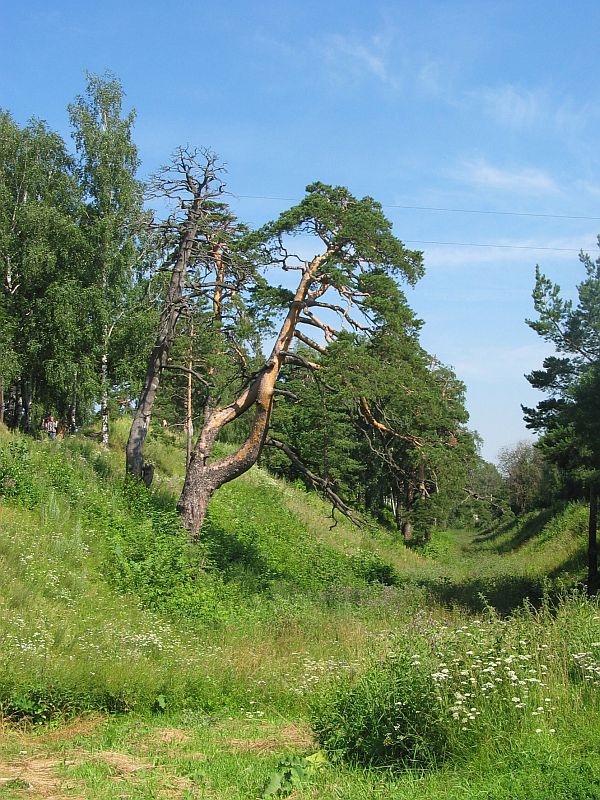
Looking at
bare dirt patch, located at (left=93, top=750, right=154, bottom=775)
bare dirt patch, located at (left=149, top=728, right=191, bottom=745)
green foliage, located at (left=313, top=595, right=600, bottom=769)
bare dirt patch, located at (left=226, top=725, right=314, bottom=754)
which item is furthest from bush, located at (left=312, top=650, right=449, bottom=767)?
bare dirt patch, located at (left=93, top=750, right=154, bottom=775)

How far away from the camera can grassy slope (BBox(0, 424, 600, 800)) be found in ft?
19.6

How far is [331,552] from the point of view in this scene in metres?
24.5

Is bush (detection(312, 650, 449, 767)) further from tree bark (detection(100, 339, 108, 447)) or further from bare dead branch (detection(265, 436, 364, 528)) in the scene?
tree bark (detection(100, 339, 108, 447))

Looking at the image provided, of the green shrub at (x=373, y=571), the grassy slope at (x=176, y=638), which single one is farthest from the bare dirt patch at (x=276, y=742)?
the green shrub at (x=373, y=571)

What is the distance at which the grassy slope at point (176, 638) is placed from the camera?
5.98 meters

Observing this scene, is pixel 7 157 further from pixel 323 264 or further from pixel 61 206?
pixel 323 264

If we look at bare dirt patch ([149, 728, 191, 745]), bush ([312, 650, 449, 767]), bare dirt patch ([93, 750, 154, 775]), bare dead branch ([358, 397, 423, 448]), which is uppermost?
bare dead branch ([358, 397, 423, 448])

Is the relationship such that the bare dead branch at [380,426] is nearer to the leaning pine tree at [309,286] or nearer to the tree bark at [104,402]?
the leaning pine tree at [309,286]

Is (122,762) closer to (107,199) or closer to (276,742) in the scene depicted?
(276,742)

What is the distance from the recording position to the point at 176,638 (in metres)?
11.6

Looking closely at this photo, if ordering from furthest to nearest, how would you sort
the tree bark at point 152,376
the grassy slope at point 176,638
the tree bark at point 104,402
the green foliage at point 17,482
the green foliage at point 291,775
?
1. the tree bark at point 104,402
2. the tree bark at point 152,376
3. the green foliage at point 17,482
4. the grassy slope at point 176,638
5. the green foliage at point 291,775

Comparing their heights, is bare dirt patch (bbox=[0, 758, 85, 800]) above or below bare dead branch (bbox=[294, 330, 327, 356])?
below

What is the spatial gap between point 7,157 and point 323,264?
63.7ft

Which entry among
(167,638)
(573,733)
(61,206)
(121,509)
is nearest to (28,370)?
(61,206)
